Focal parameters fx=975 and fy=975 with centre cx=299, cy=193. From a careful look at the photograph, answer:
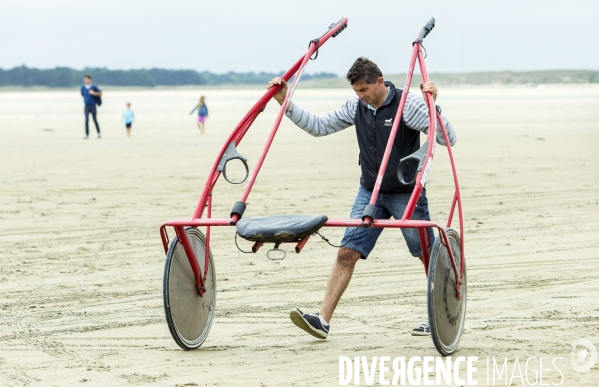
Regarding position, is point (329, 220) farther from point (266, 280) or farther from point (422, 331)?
point (266, 280)

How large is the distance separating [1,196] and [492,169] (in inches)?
320

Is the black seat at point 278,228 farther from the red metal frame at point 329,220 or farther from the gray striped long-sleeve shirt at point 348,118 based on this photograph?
the gray striped long-sleeve shirt at point 348,118

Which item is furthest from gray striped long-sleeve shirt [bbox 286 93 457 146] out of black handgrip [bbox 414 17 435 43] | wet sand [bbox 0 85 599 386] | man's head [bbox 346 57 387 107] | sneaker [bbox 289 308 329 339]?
wet sand [bbox 0 85 599 386]

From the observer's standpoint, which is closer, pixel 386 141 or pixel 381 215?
pixel 386 141

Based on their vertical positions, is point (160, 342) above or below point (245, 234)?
below

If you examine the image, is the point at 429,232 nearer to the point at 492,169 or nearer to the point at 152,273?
the point at 152,273

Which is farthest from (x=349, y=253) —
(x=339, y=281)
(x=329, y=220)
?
(x=329, y=220)

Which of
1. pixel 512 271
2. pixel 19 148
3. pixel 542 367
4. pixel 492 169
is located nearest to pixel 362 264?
pixel 512 271

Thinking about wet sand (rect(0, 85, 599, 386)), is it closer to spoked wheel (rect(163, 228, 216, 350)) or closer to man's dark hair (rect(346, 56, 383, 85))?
spoked wheel (rect(163, 228, 216, 350))

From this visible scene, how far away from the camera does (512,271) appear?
8.25 m

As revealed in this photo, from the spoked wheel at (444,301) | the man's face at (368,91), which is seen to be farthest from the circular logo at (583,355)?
the man's face at (368,91)

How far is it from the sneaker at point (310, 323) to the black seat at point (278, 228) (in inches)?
33.6

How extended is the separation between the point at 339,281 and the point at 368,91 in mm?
1236

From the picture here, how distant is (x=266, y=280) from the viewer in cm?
808
